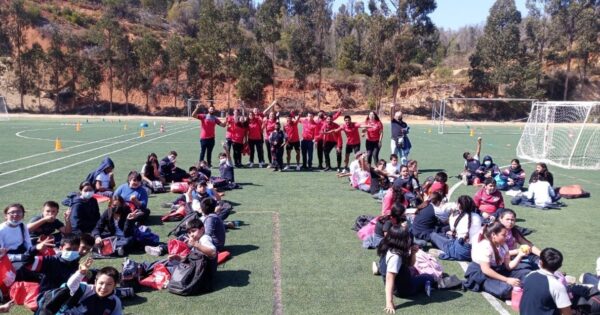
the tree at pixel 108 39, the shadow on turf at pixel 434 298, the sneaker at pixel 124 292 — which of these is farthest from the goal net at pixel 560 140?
the tree at pixel 108 39

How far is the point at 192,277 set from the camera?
6.30 meters

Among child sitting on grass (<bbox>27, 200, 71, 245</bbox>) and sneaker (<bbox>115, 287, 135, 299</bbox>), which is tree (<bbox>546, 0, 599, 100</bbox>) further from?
sneaker (<bbox>115, 287, 135, 299</bbox>)

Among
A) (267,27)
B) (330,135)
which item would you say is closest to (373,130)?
(330,135)

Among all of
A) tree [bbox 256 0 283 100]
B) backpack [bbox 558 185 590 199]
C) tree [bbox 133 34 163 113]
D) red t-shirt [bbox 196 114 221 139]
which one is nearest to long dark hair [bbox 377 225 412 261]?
backpack [bbox 558 185 590 199]

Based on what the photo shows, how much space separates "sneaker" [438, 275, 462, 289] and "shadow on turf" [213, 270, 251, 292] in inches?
101

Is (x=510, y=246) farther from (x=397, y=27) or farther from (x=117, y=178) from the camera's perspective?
(x=397, y=27)

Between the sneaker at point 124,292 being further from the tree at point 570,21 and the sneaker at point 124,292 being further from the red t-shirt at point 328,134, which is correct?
the tree at point 570,21

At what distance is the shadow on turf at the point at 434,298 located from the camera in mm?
6074

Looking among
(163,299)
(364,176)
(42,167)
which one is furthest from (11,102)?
(163,299)

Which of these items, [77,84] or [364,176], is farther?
[77,84]

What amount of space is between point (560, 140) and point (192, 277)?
27319 millimetres

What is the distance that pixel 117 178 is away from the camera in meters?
14.6

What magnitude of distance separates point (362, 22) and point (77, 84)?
1696 inches

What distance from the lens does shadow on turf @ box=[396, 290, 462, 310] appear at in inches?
239
